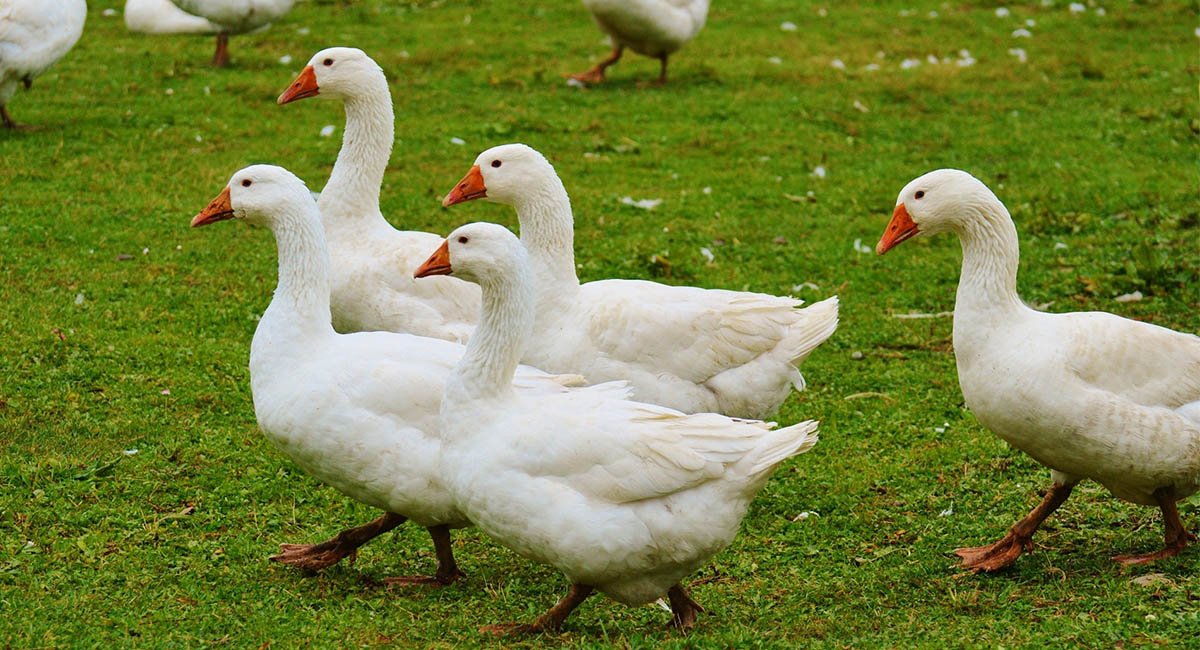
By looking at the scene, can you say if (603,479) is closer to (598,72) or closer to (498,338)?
(498,338)

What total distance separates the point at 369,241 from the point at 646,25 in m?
7.27

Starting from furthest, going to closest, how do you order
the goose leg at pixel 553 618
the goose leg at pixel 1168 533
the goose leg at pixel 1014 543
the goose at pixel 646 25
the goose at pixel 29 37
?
the goose at pixel 646 25
the goose at pixel 29 37
the goose leg at pixel 1014 543
the goose leg at pixel 1168 533
the goose leg at pixel 553 618

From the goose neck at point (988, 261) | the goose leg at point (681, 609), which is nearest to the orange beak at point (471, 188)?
the goose neck at point (988, 261)

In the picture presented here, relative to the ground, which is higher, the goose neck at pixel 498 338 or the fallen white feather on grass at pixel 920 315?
the goose neck at pixel 498 338

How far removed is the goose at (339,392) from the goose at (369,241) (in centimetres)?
108

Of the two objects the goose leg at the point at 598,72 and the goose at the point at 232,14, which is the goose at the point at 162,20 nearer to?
the goose at the point at 232,14

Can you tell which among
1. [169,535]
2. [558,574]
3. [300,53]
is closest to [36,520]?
[169,535]

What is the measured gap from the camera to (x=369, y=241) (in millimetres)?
7043

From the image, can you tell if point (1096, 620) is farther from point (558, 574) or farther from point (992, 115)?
point (992, 115)

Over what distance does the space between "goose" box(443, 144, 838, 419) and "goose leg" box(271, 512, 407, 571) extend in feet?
3.62

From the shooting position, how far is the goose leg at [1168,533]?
540 centimetres

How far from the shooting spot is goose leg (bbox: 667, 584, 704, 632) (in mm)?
4996

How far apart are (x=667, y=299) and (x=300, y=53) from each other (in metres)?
9.35

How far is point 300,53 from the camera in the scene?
47.6ft
